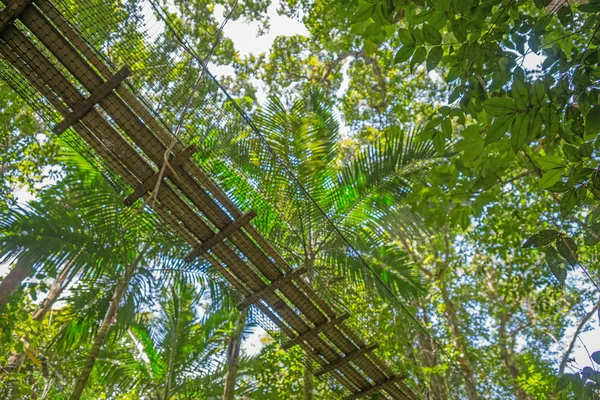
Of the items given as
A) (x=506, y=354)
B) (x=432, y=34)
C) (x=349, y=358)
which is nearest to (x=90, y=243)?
(x=349, y=358)

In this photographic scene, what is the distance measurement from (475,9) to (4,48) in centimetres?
188

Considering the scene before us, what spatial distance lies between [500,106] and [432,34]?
334 millimetres

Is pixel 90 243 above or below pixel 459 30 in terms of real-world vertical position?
above

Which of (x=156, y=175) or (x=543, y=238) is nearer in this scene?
(x=543, y=238)

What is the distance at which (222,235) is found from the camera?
8.11 ft

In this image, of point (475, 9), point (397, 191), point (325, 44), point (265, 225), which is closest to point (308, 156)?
point (397, 191)

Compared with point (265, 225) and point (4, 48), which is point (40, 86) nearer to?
point (4, 48)

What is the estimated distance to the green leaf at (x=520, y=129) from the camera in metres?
1.15

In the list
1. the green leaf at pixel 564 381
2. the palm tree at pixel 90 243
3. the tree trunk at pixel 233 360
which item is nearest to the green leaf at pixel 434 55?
the green leaf at pixel 564 381

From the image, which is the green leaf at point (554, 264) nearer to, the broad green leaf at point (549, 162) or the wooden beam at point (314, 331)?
the broad green leaf at point (549, 162)

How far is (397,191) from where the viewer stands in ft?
14.0

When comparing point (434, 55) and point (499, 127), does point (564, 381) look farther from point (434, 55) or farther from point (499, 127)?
point (434, 55)

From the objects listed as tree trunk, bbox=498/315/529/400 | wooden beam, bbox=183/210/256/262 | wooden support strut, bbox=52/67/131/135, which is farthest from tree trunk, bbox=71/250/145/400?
tree trunk, bbox=498/315/529/400

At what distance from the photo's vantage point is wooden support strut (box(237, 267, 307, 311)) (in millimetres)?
2609
